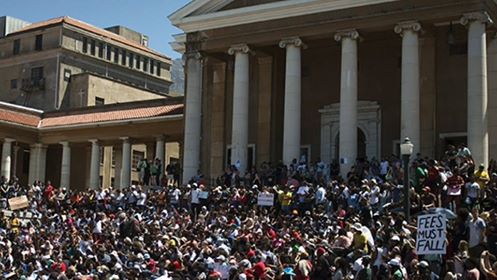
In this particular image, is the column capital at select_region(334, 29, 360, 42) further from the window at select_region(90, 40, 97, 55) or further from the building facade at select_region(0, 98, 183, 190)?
the window at select_region(90, 40, 97, 55)

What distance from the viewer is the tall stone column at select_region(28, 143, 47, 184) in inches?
2324

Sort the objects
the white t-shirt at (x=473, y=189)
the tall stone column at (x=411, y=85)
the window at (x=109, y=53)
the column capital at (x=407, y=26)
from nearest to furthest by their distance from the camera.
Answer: the white t-shirt at (x=473, y=189) → the tall stone column at (x=411, y=85) → the column capital at (x=407, y=26) → the window at (x=109, y=53)

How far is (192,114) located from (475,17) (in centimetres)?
1540

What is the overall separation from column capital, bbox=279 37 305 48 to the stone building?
12.0m

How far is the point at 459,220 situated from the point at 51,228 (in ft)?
70.2

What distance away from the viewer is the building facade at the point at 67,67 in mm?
72062

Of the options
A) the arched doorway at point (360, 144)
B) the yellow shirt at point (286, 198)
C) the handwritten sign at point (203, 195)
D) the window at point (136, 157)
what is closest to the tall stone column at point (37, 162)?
the window at point (136, 157)

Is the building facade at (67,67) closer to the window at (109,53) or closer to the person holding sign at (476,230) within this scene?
the window at (109,53)

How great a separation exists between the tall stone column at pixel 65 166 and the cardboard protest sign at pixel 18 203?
14.9m

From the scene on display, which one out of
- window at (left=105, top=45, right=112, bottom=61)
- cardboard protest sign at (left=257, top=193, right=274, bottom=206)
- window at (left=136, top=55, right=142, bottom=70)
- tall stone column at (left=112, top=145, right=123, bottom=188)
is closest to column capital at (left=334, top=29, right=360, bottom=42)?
cardboard protest sign at (left=257, top=193, right=274, bottom=206)

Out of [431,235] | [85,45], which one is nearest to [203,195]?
[431,235]

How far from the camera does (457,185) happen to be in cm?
2694

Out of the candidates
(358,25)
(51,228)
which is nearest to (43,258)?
(51,228)

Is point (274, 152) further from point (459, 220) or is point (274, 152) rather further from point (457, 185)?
point (459, 220)
